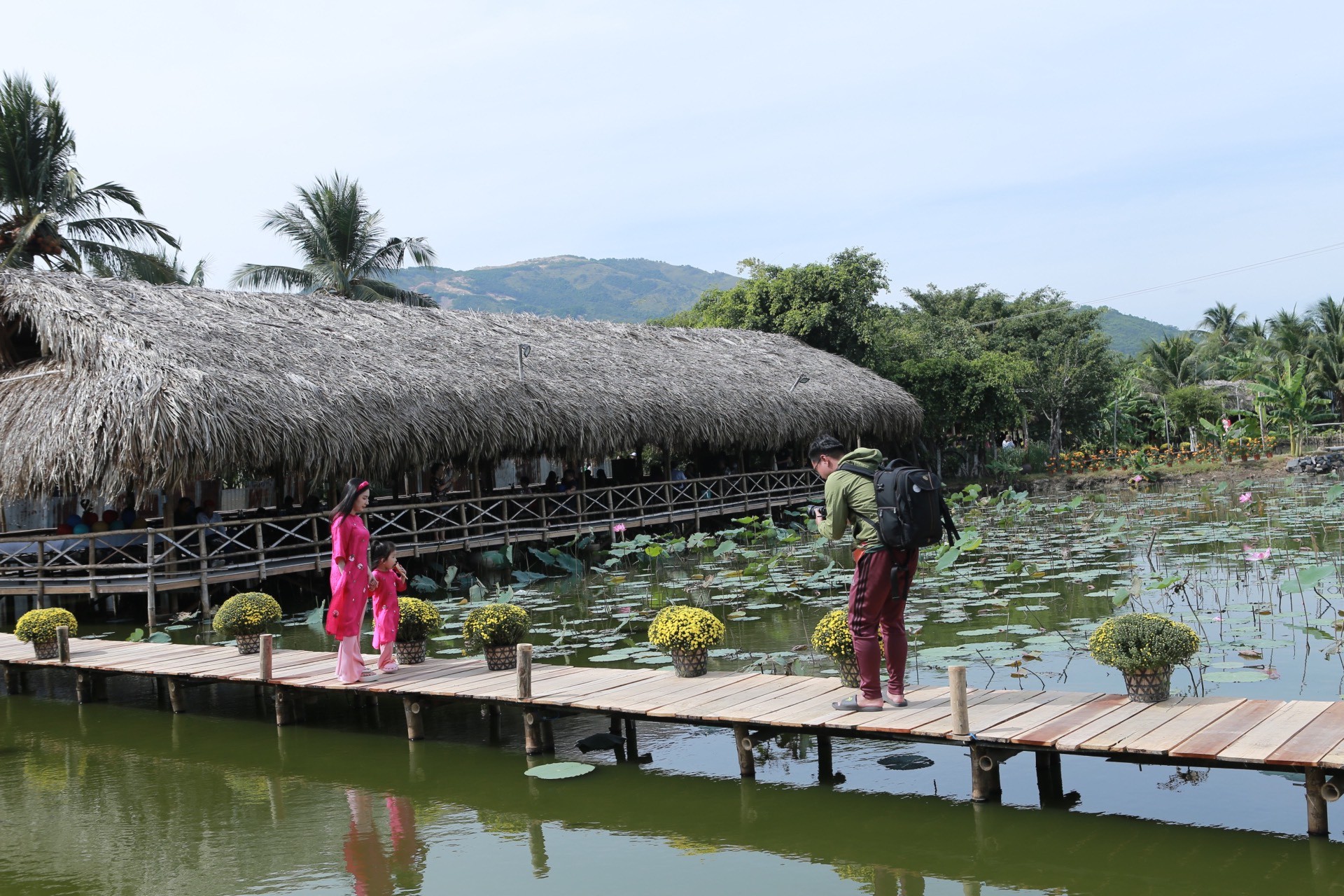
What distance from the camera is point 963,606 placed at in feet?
34.7

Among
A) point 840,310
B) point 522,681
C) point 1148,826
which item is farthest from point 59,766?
point 840,310

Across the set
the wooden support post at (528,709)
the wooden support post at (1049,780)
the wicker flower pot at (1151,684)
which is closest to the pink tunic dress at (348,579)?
the wooden support post at (528,709)

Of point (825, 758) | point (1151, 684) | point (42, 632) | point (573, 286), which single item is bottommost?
point (825, 758)

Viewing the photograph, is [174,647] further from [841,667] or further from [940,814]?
[940,814]

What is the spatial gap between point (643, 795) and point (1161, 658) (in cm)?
283

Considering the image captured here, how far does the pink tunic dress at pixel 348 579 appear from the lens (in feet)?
24.0

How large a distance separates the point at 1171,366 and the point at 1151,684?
3745 cm

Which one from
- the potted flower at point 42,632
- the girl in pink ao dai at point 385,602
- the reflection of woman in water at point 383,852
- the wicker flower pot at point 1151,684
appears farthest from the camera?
the potted flower at point 42,632

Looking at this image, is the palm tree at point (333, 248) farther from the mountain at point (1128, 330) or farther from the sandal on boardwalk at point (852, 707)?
the mountain at point (1128, 330)

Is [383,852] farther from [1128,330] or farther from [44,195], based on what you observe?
[1128,330]

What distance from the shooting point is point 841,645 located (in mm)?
6395

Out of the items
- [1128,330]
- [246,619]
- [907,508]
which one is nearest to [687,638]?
[907,508]

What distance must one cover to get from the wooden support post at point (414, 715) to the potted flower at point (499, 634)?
0.60 metres

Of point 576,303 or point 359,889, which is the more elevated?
point 576,303
